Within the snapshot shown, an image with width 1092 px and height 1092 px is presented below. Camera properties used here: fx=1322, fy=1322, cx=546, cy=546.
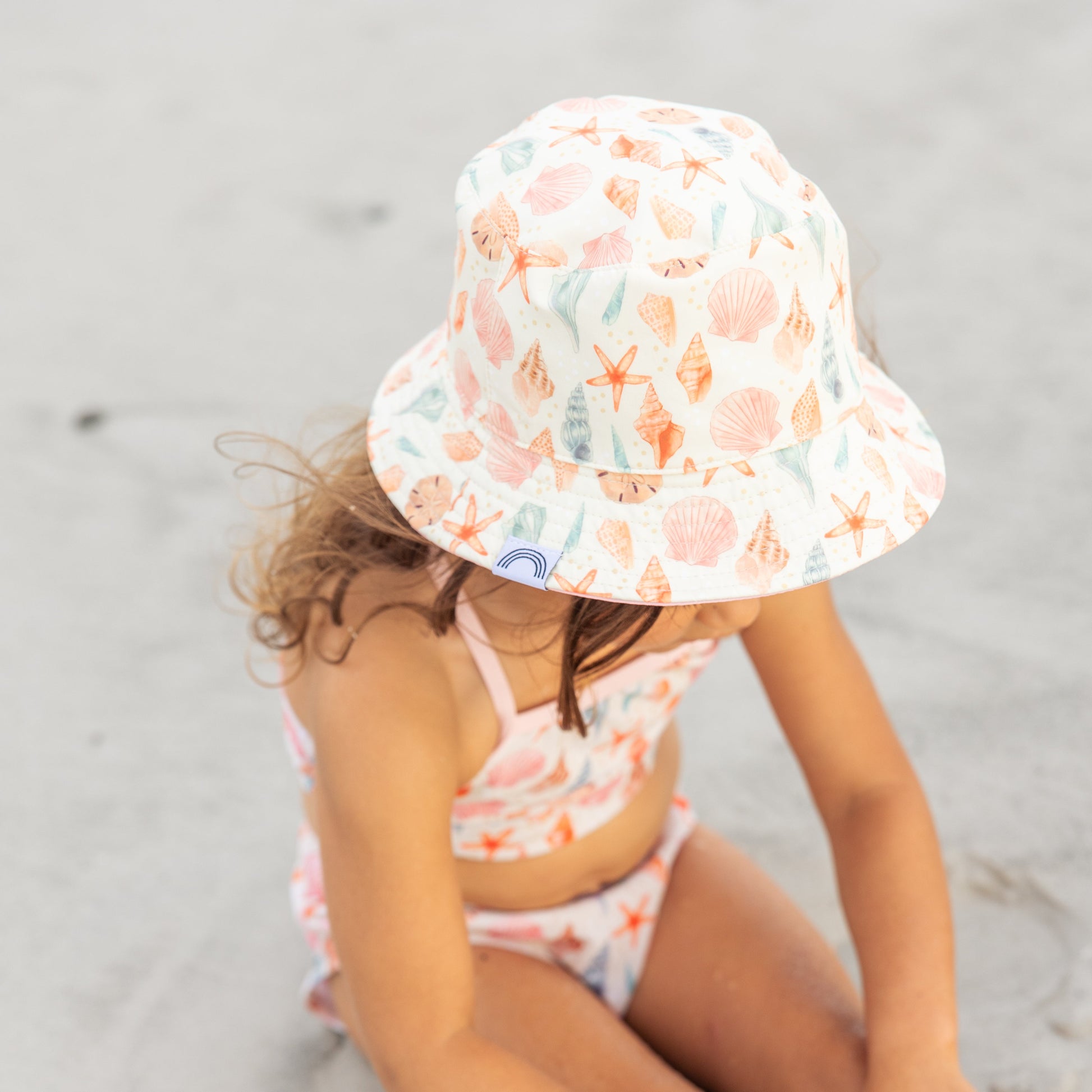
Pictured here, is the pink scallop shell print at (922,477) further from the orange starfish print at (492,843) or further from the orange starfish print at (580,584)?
the orange starfish print at (492,843)

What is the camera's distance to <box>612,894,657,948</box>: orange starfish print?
1.23 m

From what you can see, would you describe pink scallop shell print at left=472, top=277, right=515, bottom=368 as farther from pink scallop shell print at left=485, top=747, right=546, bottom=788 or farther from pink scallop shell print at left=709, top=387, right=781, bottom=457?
pink scallop shell print at left=485, top=747, right=546, bottom=788

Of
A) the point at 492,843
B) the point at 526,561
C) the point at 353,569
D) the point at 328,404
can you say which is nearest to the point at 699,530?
the point at 526,561

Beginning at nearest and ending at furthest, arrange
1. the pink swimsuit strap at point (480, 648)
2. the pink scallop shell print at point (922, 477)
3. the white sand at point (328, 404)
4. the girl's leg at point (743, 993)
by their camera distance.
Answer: the pink scallop shell print at point (922, 477)
the pink swimsuit strap at point (480, 648)
the girl's leg at point (743, 993)
the white sand at point (328, 404)

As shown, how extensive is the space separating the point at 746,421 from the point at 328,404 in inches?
55.2

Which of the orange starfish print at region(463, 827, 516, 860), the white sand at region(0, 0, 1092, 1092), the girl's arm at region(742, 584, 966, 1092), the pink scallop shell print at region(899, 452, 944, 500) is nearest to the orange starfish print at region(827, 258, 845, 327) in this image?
the pink scallop shell print at region(899, 452, 944, 500)

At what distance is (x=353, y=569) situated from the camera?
1.06 metres

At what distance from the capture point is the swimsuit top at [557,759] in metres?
1.08

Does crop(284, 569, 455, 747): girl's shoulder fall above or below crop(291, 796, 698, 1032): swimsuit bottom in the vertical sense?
above

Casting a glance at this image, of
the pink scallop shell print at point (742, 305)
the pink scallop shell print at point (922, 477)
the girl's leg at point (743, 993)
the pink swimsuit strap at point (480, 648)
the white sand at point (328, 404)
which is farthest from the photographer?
the white sand at point (328, 404)

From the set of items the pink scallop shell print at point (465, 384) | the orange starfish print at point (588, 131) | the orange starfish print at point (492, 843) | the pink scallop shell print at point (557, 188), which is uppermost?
the orange starfish print at point (588, 131)

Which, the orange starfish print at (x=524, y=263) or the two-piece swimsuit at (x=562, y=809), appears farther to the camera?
the two-piece swimsuit at (x=562, y=809)

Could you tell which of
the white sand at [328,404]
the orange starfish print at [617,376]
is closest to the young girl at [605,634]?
the orange starfish print at [617,376]

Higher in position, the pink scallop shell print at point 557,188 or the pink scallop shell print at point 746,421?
the pink scallop shell print at point 557,188
